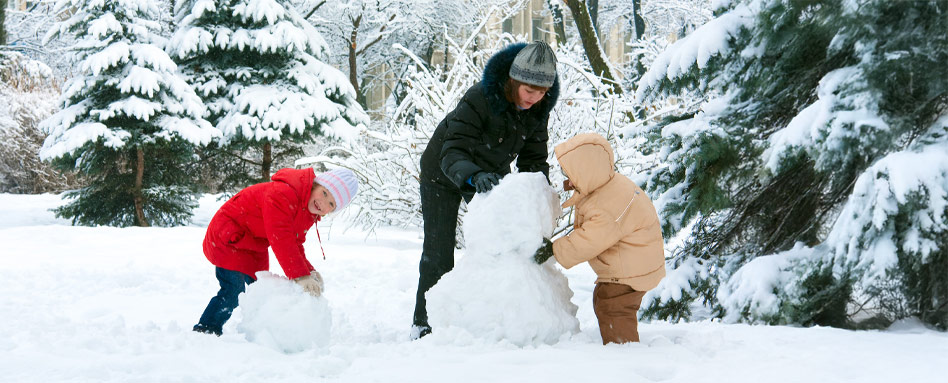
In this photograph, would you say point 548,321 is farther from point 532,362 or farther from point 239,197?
point 239,197

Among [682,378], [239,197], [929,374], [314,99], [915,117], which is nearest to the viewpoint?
[682,378]

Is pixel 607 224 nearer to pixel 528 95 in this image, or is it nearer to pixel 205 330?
pixel 528 95

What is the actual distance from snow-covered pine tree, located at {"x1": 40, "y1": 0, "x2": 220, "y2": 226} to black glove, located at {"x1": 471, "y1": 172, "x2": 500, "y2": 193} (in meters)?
7.16

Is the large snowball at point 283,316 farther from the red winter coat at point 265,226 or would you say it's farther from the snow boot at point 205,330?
the snow boot at point 205,330

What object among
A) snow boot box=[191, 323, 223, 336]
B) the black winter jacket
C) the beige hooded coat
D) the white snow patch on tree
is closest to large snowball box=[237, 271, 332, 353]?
snow boot box=[191, 323, 223, 336]

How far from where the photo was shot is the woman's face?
2869 millimetres

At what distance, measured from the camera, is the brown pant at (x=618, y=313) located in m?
2.76

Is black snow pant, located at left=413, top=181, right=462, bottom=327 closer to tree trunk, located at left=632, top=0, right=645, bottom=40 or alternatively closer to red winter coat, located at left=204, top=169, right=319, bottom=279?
red winter coat, located at left=204, top=169, right=319, bottom=279

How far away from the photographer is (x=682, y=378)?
2.22 m

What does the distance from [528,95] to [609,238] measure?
726 millimetres

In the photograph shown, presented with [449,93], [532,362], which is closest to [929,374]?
[532,362]

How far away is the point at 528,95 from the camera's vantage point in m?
2.89

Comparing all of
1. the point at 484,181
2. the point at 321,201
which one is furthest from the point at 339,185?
the point at 484,181

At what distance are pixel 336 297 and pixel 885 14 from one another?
372 centimetres
